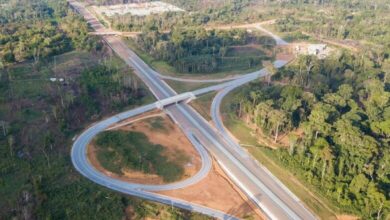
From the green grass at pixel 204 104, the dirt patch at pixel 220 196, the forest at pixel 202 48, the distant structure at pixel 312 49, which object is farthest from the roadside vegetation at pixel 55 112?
the distant structure at pixel 312 49

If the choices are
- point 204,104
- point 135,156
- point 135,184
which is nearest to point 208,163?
point 135,156

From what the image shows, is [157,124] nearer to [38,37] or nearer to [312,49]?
[38,37]

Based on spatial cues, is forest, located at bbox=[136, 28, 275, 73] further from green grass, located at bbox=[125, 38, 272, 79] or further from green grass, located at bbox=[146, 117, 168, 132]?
green grass, located at bbox=[146, 117, 168, 132]

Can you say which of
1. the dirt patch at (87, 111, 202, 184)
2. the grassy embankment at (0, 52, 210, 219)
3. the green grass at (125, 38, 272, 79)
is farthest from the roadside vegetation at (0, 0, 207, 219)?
the green grass at (125, 38, 272, 79)

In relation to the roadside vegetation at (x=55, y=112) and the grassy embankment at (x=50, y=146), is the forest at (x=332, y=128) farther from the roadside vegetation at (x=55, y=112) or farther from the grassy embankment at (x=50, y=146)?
the grassy embankment at (x=50, y=146)

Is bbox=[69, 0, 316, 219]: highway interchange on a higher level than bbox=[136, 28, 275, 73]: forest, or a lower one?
lower

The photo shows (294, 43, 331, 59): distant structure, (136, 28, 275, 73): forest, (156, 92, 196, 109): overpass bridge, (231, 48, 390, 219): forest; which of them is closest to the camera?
(231, 48, 390, 219): forest
